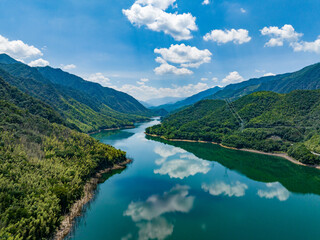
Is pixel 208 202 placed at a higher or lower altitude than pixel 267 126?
lower

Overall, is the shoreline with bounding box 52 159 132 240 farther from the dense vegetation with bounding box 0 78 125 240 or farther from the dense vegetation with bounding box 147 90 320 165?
the dense vegetation with bounding box 147 90 320 165

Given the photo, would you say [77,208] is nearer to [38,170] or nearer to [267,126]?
[38,170]

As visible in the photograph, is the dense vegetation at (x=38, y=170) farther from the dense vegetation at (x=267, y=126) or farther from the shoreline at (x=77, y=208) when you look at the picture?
the dense vegetation at (x=267, y=126)

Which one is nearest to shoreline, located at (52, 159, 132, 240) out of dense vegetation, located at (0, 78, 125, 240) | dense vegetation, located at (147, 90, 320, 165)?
dense vegetation, located at (0, 78, 125, 240)

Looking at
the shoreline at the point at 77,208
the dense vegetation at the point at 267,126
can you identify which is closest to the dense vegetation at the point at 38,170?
the shoreline at the point at 77,208

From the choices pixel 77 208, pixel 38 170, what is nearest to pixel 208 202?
pixel 77 208
